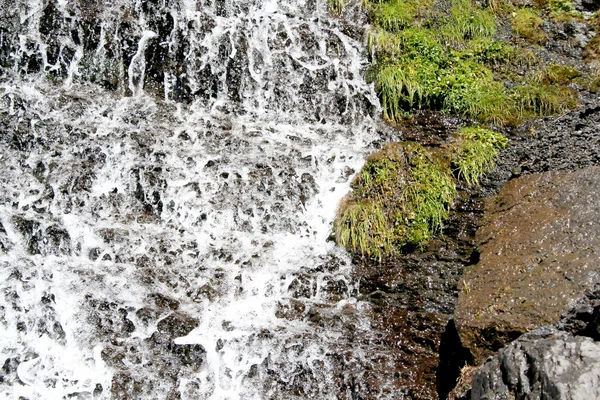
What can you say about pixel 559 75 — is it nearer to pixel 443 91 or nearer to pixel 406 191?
pixel 443 91

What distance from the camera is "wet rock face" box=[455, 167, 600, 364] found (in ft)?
19.9

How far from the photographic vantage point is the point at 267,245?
800 centimetres

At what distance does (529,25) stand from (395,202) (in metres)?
5.58

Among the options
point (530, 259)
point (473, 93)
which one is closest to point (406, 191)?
point (530, 259)

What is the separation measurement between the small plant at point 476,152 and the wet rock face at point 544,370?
383cm

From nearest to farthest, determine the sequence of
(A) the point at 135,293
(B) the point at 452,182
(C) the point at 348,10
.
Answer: (A) the point at 135,293 < (B) the point at 452,182 < (C) the point at 348,10

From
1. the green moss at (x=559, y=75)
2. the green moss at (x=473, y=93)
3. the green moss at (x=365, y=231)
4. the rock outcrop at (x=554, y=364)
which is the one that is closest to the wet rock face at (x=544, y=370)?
the rock outcrop at (x=554, y=364)

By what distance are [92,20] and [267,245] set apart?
5067mm

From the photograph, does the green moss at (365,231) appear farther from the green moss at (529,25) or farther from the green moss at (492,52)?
the green moss at (529,25)

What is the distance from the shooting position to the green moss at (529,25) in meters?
11.4

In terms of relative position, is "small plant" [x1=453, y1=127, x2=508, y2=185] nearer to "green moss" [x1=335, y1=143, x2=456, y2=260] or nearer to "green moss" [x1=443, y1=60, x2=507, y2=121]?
"green moss" [x1=335, y1=143, x2=456, y2=260]

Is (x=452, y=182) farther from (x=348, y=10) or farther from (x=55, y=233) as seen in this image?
(x=55, y=233)

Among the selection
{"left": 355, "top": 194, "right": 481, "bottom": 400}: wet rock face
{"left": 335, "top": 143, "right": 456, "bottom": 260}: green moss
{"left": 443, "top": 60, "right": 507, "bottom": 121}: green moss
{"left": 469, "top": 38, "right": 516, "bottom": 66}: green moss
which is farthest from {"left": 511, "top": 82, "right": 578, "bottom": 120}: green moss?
{"left": 355, "top": 194, "right": 481, "bottom": 400}: wet rock face

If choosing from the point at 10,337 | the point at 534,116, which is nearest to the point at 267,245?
the point at 10,337
